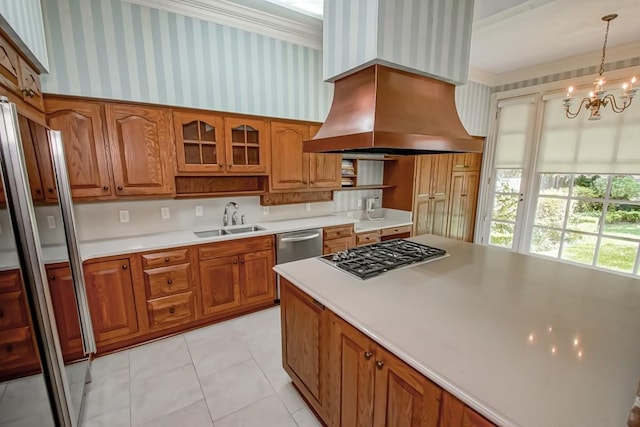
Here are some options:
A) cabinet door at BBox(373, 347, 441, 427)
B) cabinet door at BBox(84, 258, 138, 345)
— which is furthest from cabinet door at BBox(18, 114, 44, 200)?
cabinet door at BBox(373, 347, 441, 427)


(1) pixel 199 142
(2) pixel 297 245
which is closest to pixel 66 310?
(1) pixel 199 142

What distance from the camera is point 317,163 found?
3395 millimetres

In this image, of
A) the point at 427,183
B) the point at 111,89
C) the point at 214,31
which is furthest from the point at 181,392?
the point at 427,183

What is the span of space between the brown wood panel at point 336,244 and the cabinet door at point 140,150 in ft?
5.72

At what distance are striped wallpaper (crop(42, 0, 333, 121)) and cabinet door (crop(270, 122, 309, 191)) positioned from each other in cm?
18

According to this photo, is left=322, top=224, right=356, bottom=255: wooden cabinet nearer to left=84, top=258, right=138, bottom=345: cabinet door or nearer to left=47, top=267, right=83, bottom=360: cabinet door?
left=84, top=258, right=138, bottom=345: cabinet door

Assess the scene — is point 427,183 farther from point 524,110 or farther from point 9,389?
point 9,389

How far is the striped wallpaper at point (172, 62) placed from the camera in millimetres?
2148

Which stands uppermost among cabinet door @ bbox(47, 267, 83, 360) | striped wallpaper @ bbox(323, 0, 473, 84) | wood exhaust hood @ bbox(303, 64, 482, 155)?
striped wallpaper @ bbox(323, 0, 473, 84)

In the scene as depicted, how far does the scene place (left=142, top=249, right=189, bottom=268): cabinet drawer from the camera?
7.59ft

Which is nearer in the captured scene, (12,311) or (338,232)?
(12,311)

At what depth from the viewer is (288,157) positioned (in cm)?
317

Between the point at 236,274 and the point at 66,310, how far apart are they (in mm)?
1256

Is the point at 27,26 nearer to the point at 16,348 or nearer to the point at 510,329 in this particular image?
the point at 16,348
